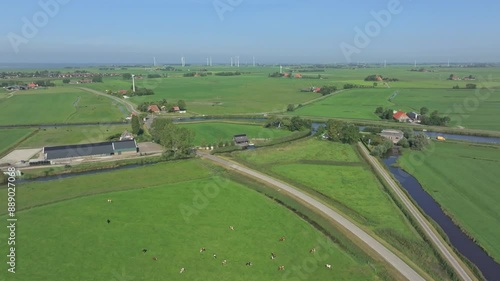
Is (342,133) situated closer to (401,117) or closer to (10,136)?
(401,117)

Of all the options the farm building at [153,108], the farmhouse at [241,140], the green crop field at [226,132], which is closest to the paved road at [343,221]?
the farmhouse at [241,140]

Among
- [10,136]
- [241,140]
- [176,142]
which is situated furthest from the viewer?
[10,136]

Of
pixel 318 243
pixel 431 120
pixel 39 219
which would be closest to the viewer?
pixel 318 243

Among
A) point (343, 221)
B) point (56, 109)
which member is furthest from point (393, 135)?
point (56, 109)

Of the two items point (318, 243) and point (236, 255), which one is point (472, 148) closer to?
point (318, 243)

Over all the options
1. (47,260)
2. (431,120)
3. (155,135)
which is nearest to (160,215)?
(47,260)

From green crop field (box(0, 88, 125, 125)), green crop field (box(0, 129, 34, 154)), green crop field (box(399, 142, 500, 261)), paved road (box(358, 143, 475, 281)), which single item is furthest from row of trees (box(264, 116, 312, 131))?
green crop field (box(0, 129, 34, 154))
